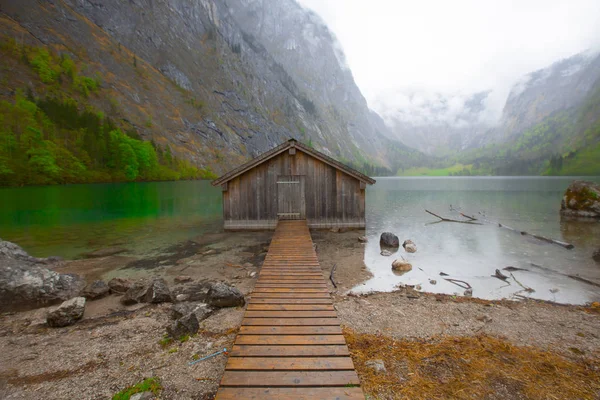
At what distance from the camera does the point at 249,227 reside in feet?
61.9

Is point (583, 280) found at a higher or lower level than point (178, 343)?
lower

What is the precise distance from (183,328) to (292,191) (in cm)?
1260

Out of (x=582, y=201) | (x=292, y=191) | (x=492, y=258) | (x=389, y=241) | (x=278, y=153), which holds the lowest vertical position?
(x=492, y=258)

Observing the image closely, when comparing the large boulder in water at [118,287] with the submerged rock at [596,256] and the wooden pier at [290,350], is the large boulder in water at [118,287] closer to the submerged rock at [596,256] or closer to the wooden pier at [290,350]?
the wooden pier at [290,350]

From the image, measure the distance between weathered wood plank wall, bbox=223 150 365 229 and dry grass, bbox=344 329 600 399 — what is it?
12.5 meters

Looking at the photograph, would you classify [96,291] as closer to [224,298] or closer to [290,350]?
[224,298]

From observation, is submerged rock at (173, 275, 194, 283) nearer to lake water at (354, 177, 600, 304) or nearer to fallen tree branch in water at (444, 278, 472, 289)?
lake water at (354, 177, 600, 304)

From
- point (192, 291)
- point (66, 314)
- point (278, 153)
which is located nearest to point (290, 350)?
point (192, 291)

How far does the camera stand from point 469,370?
536 centimetres

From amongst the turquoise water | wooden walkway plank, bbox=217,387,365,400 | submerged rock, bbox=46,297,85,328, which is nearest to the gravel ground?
submerged rock, bbox=46,297,85,328

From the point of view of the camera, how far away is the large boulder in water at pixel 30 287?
8344 mm

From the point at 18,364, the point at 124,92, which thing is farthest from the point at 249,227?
the point at 124,92

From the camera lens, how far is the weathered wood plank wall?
722 inches

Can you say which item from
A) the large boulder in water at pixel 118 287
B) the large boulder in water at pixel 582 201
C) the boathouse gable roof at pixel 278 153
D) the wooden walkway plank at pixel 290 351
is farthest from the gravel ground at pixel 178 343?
the large boulder in water at pixel 582 201
